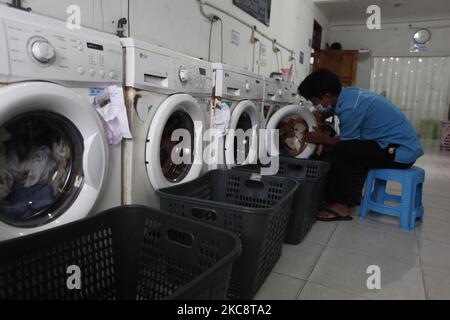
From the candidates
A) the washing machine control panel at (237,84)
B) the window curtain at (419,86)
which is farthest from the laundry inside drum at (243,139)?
the window curtain at (419,86)

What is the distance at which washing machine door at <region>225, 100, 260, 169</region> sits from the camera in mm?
1913

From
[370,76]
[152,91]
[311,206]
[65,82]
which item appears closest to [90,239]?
[65,82]

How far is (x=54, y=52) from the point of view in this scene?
945 mm

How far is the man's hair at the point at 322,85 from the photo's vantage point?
6.42 feet

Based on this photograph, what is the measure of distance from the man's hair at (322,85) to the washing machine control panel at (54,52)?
1.21 metres

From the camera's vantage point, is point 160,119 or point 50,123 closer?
point 50,123

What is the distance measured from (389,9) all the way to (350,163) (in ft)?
14.0

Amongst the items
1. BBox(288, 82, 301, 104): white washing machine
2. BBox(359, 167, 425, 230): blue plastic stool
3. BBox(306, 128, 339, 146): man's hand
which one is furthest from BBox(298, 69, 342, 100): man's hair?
BBox(288, 82, 301, 104): white washing machine

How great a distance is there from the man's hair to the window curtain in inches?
185

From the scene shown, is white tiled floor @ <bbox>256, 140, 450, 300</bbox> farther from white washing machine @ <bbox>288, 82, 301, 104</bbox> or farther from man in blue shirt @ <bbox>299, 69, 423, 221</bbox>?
white washing machine @ <bbox>288, 82, 301, 104</bbox>

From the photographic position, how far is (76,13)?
130 centimetres

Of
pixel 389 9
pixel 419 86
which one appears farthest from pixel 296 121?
pixel 419 86

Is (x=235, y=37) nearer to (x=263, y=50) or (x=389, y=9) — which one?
(x=263, y=50)

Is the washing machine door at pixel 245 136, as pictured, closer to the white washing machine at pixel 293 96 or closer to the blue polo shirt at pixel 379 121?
the blue polo shirt at pixel 379 121
